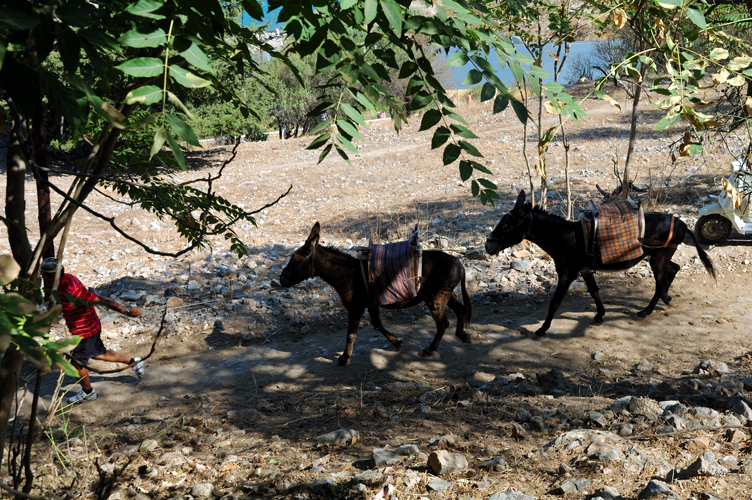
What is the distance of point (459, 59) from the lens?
83.0 inches

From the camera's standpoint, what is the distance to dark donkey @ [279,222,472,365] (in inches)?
242

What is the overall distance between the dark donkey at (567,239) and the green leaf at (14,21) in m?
5.81

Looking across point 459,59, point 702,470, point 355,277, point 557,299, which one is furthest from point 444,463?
point 557,299

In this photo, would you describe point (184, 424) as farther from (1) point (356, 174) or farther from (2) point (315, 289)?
(1) point (356, 174)

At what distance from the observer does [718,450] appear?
340cm

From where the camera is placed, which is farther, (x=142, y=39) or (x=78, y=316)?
(x=78, y=316)

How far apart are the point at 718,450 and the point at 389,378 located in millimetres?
3120

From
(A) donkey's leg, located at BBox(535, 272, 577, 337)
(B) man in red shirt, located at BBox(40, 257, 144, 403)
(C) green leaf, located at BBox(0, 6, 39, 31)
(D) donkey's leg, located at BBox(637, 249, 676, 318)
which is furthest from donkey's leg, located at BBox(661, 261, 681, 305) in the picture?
(C) green leaf, located at BBox(0, 6, 39, 31)

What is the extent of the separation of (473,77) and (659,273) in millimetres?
5693

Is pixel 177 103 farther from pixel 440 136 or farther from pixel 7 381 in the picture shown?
pixel 7 381

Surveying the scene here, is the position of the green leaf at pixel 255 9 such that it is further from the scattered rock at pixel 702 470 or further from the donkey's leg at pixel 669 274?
the donkey's leg at pixel 669 274

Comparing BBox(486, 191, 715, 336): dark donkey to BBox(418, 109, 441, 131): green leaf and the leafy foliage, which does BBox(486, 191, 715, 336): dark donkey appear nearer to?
BBox(418, 109, 441, 131): green leaf

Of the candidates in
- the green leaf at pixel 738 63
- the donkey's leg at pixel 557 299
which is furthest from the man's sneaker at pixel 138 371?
the green leaf at pixel 738 63

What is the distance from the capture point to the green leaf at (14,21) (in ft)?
4.26
